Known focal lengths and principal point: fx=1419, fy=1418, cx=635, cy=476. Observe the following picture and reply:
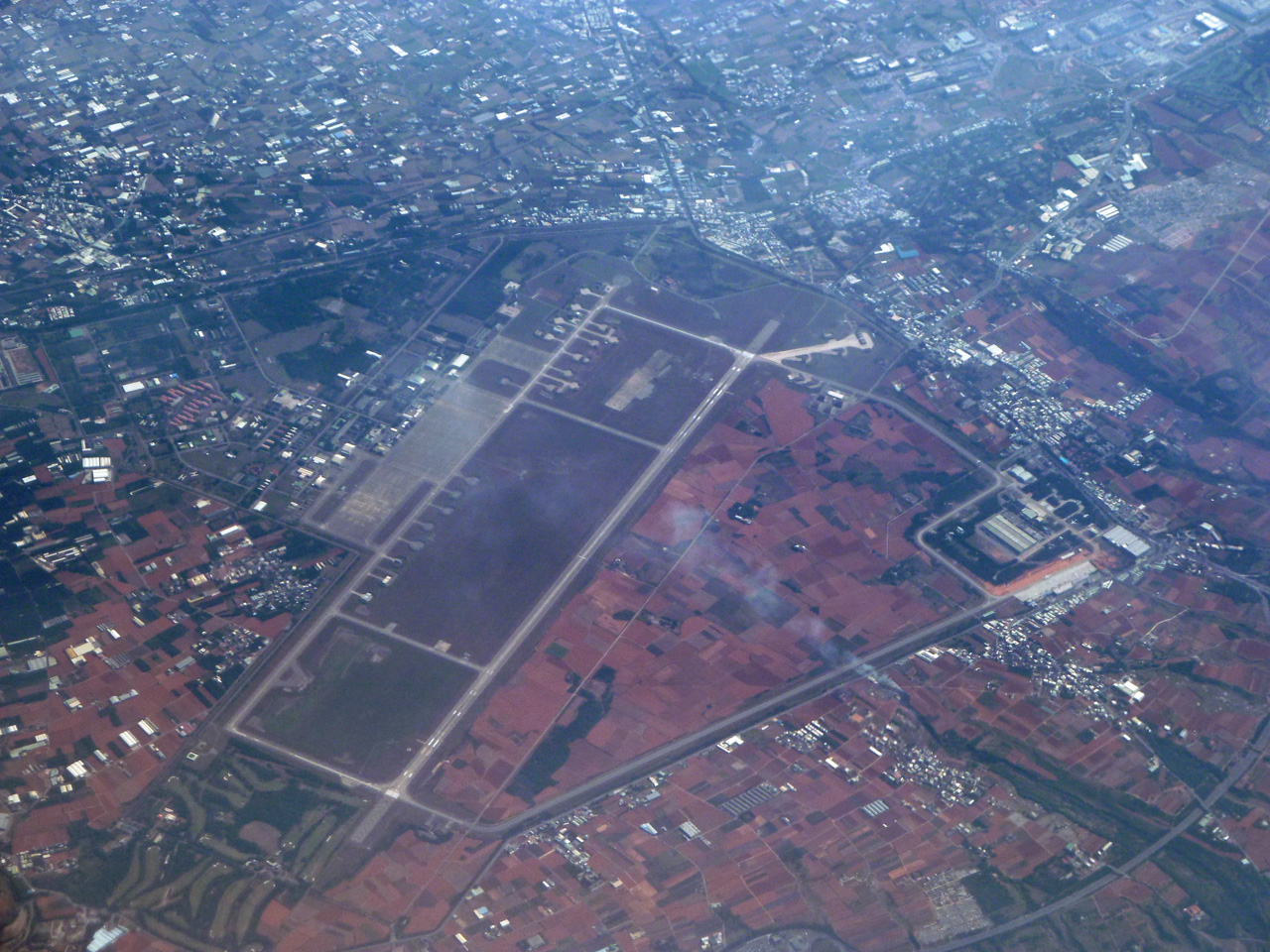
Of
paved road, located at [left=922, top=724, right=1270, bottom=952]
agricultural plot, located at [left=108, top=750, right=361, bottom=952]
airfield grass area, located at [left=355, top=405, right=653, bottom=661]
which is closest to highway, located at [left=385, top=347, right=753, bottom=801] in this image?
airfield grass area, located at [left=355, top=405, right=653, bottom=661]

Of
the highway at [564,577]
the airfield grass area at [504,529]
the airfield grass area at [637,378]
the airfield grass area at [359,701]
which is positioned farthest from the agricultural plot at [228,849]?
the airfield grass area at [637,378]

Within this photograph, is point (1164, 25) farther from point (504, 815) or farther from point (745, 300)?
point (504, 815)

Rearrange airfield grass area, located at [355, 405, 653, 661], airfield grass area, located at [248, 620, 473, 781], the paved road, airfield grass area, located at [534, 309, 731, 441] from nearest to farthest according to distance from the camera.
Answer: the paved road < airfield grass area, located at [248, 620, 473, 781] < airfield grass area, located at [355, 405, 653, 661] < airfield grass area, located at [534, 309, 731, 441]

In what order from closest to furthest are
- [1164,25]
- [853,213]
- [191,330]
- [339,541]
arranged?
[339,541]
[191,330]
[853,213]
[1164,25]

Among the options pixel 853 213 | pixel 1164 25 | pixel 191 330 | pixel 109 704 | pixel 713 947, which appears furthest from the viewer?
pixel 1164 25

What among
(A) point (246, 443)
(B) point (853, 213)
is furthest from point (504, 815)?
Answer: (B) point (853, 213)

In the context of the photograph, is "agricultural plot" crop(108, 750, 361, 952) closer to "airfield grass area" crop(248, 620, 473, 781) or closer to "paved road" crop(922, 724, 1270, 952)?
"airfield grass area" crop(248, 620, 473, 781)

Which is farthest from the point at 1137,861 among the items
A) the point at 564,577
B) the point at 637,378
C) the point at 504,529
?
the point at 637,378

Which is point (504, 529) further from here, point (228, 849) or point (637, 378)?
point (228, 849)
